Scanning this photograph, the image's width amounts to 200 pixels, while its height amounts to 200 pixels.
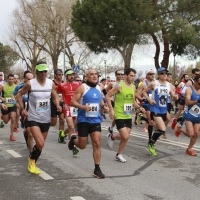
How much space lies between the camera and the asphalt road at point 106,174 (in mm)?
5414

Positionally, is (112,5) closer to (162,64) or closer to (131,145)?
(162,64)

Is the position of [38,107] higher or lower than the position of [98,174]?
higher

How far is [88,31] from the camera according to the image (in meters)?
25.4

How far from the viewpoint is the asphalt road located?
17.8ft

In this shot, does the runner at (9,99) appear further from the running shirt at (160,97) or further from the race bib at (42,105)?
the race bib at (42,105)

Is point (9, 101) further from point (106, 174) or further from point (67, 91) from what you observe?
point (106, 174)

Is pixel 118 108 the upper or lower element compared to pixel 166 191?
upper

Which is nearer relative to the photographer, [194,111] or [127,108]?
[127,108]

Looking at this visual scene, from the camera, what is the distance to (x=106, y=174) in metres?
6.53

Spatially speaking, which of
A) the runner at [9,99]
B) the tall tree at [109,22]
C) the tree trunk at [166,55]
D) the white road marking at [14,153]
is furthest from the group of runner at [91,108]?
the tree trunk at [166,55]

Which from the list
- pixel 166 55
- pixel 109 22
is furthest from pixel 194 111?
pixel 109 22

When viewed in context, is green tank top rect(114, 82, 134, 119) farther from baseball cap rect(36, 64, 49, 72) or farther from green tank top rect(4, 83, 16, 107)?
green tank top rect(4, 83, 16, 107)

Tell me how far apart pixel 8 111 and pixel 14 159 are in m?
3.76

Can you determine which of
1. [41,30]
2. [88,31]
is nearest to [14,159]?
[88,31]
